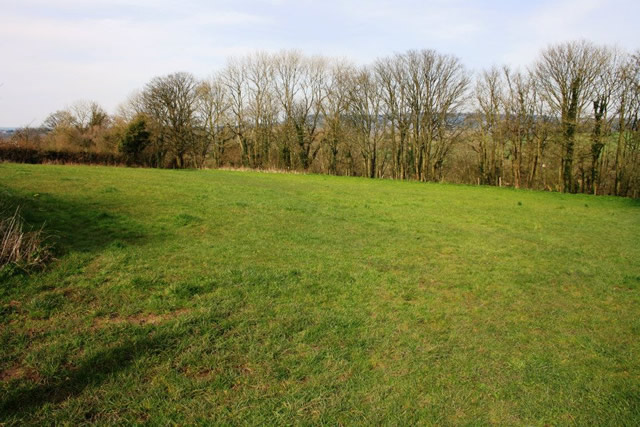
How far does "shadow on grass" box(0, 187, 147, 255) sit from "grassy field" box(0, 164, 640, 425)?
6 cm

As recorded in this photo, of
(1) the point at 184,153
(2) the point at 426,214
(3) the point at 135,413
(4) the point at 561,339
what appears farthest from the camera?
(1) the point at 184,153

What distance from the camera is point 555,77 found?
88.1 feet

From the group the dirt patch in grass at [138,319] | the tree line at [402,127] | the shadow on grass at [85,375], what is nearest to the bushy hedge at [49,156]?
the tree line at [402,127]

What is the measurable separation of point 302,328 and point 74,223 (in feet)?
17.4

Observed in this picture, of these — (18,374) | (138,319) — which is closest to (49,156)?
(138,319)

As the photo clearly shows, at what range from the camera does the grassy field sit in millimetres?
2812

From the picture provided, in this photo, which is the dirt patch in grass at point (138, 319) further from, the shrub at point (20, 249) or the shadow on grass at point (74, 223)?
the shadow on grass at point (74, 223)

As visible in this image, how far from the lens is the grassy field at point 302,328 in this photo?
2812mm

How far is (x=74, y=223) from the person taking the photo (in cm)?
671

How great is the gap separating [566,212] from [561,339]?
13221 millimetres

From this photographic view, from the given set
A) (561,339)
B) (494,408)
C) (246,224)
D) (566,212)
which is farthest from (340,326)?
(566,212)

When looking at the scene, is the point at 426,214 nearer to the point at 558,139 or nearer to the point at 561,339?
the point at 561,339

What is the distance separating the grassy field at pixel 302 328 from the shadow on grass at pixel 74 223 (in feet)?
0.21

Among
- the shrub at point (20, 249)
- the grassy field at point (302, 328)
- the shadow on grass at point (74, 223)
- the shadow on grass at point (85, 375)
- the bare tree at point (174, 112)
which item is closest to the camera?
the shadow on grass at point (85, 375)
